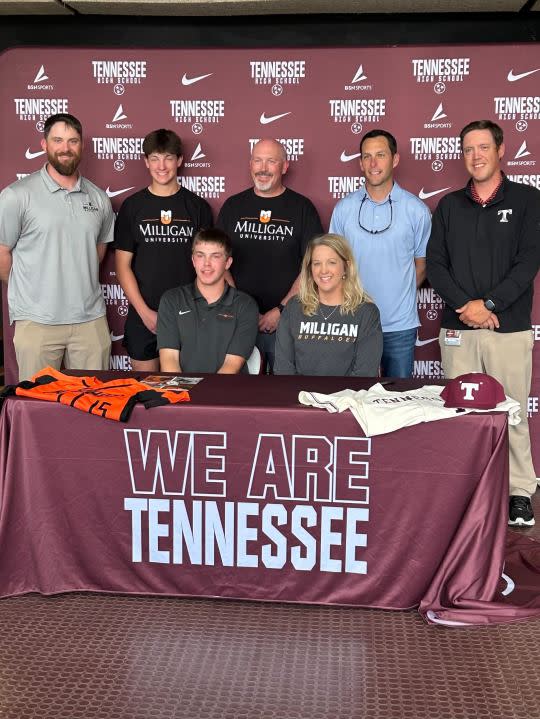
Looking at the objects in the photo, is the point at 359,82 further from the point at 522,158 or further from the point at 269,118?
the point at 522,158

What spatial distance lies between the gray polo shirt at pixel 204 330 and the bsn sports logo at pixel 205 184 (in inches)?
40.8

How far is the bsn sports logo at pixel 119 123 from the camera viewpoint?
423 centimetres

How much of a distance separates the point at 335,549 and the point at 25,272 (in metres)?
2.07

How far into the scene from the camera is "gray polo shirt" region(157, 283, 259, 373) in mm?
3373

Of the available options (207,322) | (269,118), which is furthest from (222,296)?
(269,118)

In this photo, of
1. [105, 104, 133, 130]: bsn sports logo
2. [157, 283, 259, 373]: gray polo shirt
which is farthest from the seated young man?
[105, 104, 133, 130]: bsn sports logo

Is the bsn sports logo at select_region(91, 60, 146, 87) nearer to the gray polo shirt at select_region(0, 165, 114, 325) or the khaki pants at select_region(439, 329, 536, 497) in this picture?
the gray polo shirt at select_region(0, 165, 114, 325)

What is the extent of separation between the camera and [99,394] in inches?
104

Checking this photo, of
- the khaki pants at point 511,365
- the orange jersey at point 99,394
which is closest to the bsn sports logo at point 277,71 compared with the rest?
the khaki pants at point 511,365

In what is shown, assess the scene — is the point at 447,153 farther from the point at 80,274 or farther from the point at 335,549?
the point at 335,549

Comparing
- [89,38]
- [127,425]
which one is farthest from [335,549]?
[89,38]

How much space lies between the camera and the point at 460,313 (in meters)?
3.65

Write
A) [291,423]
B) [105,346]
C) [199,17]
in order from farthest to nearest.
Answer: [199,17] < [105,346] < [291,423]

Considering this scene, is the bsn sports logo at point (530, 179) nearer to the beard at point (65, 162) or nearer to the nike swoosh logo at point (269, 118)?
the nike swoosh logo at point (269, 118)
